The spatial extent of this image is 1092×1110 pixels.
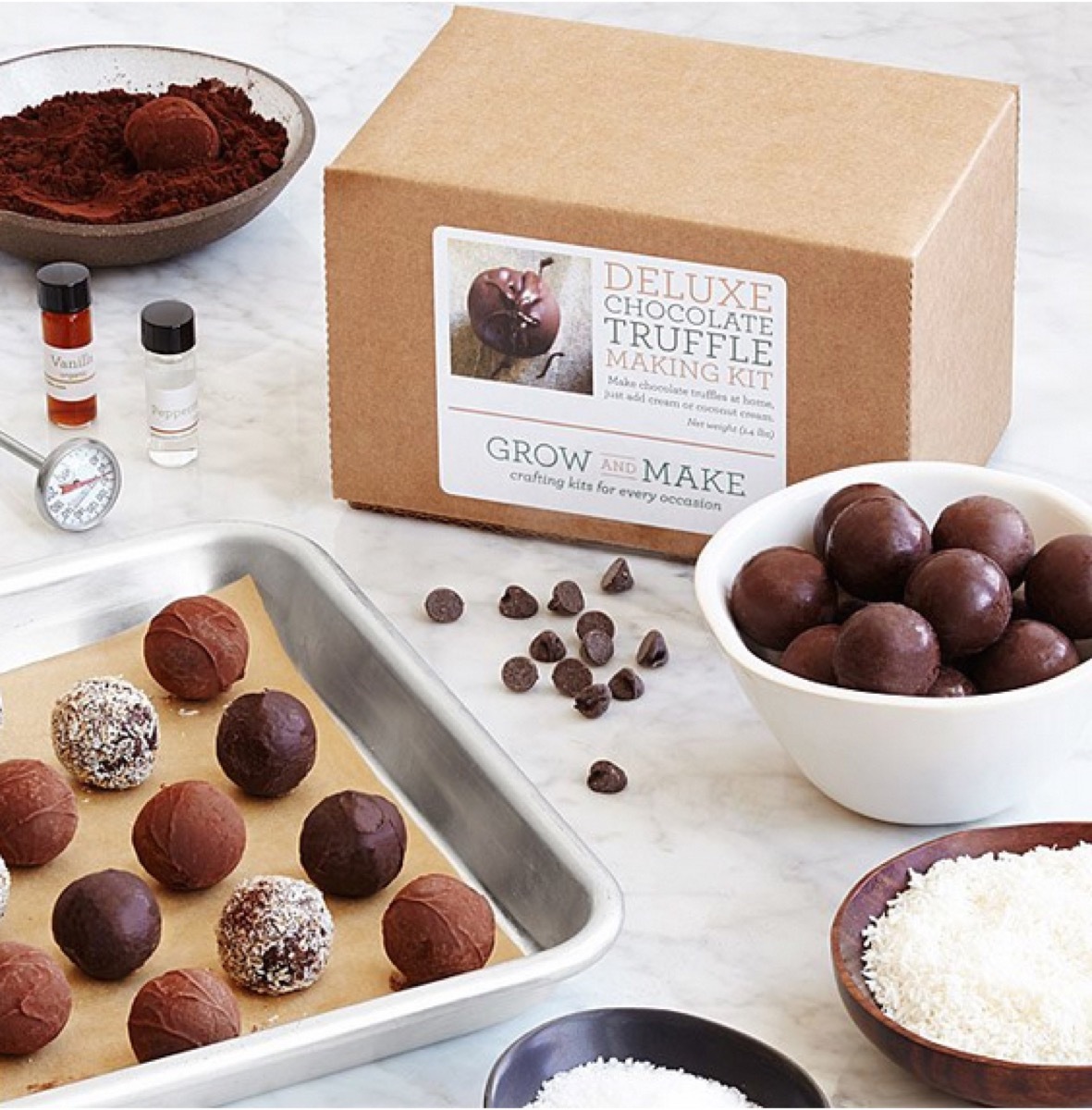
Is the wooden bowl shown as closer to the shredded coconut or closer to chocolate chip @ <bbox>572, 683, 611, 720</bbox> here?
the shredded coconut

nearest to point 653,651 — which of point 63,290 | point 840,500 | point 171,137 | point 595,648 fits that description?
point 595,648

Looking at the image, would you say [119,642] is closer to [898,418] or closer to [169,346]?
[169,346]

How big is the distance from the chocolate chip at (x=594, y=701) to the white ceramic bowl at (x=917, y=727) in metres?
0.10

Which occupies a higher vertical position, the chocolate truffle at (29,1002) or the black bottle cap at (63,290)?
the black bottle cap at (63,290)

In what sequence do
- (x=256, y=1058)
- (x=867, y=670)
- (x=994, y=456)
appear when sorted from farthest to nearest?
(x=994, y=456) → (x=867, y=670) → (x=256, y=1058)

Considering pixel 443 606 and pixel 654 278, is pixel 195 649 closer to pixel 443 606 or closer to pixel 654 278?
pixel 443 606

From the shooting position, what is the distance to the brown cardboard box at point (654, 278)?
1310 millimetres

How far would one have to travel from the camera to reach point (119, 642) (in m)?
1.35

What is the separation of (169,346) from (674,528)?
0.33 metres

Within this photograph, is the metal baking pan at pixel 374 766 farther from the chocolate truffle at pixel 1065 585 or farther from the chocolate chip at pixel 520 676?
the chocolate truffle at pixel 1065 585

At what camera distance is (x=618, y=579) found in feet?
4.55

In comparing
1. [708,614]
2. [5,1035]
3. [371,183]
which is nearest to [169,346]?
[371,183]

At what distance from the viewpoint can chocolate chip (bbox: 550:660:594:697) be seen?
1.31 metres

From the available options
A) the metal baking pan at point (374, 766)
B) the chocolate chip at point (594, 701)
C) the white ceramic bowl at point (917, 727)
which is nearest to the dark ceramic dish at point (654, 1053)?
the metal baking pan at point (374, 766)
